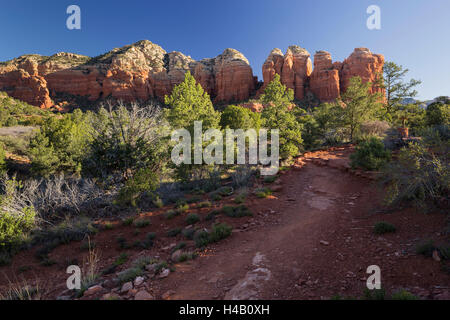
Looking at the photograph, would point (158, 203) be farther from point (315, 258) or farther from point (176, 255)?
point (315, 258)

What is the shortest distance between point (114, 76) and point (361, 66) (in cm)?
8788

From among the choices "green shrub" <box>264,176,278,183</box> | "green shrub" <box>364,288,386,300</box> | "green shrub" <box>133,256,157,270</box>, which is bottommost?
"green shrub" <box>133,256,157,270</box>

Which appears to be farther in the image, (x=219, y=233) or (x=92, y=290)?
(x=219, y=233)

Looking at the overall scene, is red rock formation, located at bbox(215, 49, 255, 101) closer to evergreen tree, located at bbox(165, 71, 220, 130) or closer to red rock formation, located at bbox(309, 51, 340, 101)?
red rock formation, located at bbox(309, 51, 340, 101)

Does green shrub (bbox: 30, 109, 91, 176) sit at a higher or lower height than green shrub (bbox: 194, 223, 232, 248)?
higher

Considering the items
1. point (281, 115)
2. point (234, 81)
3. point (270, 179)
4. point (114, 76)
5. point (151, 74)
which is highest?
point (151, 74)

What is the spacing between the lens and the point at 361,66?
60.1 m

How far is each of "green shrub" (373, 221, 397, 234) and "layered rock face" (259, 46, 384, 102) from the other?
5817cm

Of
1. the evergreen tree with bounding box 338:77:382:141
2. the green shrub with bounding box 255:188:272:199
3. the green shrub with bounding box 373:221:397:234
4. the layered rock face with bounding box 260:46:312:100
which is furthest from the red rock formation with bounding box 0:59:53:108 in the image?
the green shrub with bounding box 373:221:397:234

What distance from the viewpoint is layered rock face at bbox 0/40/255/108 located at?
65000 mm

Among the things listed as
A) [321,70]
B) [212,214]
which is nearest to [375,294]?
[212,214]

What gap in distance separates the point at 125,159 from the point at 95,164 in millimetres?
1347

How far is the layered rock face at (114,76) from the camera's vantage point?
65000 millimetres
